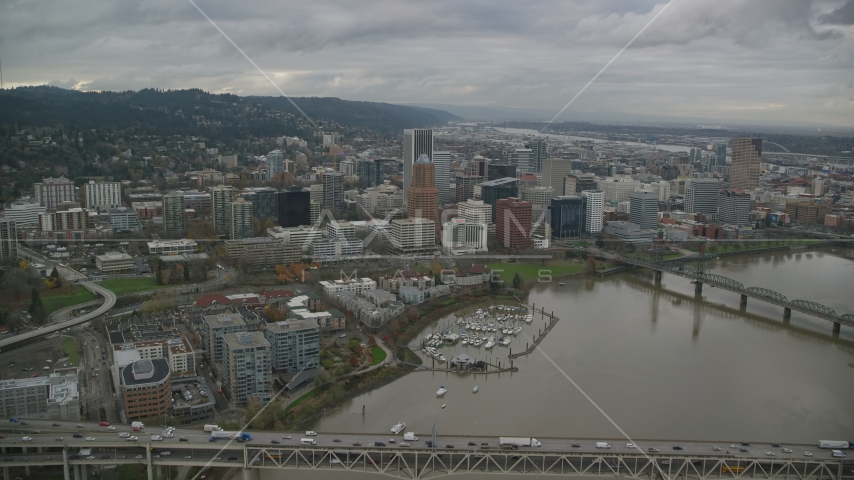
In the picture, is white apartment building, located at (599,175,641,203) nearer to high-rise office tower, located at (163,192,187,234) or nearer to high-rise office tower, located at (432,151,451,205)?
high-rise office tower, located at (432,151,451,205)

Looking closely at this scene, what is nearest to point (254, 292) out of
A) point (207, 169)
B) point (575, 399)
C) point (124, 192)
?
point (575, 399)

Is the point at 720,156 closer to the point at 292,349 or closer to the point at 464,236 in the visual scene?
the point at 464,236

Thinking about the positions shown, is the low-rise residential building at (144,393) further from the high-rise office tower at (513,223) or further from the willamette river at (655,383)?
the high-rise office tower at (513,223)

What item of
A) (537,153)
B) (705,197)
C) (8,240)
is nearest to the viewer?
(8,240)

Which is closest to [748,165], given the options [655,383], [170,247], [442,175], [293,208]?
[442,175]

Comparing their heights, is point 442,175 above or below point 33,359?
above

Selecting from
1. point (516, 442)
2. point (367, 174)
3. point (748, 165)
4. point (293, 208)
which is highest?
point (748, 165)

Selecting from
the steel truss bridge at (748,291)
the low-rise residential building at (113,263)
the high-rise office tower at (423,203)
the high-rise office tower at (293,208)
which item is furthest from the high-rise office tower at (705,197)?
the low-rise residential building at (113,263)
